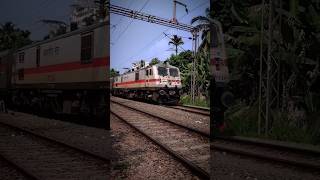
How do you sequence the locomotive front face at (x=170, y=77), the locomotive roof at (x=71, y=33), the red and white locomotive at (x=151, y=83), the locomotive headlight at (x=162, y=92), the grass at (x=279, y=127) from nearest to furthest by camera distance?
the locomotive roof at (x=71, y=33) → the red and white locomotive at (x=151, y=83) → the locomotive front face at (x=170, y=77) → the locomotive headlight at (x=162, y=92) → the grass at (x=279, y=127)

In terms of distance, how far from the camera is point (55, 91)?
3.18 meters

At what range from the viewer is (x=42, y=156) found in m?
3.37

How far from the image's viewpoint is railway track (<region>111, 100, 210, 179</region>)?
2434 mm

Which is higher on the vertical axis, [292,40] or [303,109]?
[292,40]

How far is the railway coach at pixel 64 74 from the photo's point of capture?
261 centimetres

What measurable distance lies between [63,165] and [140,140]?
4.01ft

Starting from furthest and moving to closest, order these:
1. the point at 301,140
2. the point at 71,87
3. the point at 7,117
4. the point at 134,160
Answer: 1. the point at 301,140
2. the point at 7,117
3. the point at 71,87
4. the point at 134,160

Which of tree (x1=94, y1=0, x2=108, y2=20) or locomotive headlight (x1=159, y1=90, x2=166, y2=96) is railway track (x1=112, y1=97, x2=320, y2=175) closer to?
locomotive headlight (x1=159, y1=90, x2=166, y2=96)

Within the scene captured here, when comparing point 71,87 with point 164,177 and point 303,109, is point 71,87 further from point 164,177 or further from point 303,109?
point 303,109

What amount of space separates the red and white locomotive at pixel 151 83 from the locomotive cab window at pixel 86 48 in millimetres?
303

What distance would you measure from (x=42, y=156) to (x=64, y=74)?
751mm

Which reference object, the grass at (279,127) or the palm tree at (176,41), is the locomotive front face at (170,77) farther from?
the grass at (279,127)

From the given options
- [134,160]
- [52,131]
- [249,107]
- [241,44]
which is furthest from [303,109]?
[134,160]

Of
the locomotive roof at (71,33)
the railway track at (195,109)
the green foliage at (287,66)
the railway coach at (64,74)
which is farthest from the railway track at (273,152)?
the locomotive roof at (71,33)
